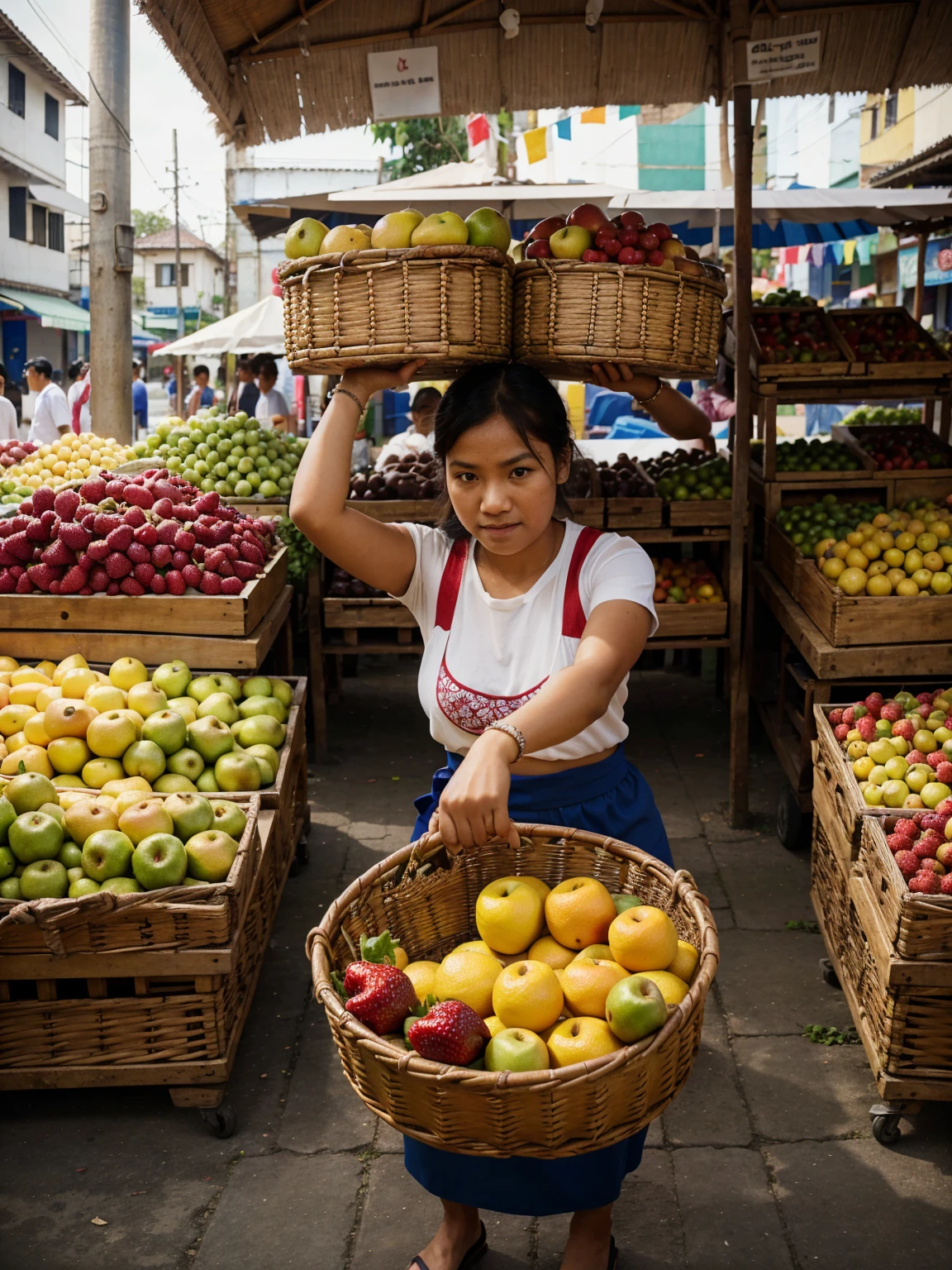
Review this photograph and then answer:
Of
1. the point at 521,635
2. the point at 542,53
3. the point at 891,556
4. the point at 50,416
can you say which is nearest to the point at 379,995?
the point at 521,635

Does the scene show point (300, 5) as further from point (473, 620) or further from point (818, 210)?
point (818, 210)

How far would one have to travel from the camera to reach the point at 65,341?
38125 mm

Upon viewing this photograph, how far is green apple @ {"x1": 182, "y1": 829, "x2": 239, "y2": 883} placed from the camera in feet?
10.5

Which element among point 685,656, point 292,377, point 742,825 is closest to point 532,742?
point 742,825

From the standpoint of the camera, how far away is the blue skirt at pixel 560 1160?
7.08ft

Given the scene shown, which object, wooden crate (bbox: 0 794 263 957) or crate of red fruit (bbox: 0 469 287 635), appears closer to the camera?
wooden crate (bbox: 0 794 263 957)

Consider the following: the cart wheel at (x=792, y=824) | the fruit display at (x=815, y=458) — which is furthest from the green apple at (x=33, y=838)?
the fruit display at (x=815, y=458)

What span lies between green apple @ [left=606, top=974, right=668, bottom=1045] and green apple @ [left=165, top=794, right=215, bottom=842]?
1856 mm

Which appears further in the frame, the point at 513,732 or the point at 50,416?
the point at 50,416

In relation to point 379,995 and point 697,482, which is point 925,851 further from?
point 697,482

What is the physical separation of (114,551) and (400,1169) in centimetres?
260

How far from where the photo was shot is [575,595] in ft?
8.21

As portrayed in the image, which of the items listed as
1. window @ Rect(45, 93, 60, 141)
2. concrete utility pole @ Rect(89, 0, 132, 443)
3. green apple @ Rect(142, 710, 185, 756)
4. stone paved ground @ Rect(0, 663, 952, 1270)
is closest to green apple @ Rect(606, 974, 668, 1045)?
stone paved ground @ Rect(0, 663, 952, 1270)

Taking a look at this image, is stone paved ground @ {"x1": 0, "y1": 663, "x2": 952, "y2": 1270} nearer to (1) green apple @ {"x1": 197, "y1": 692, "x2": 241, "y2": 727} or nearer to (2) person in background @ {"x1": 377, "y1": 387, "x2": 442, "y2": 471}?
(1) green apple @ {"x1": 197, "y1": 692, "x2": 241, "y2": 727}
